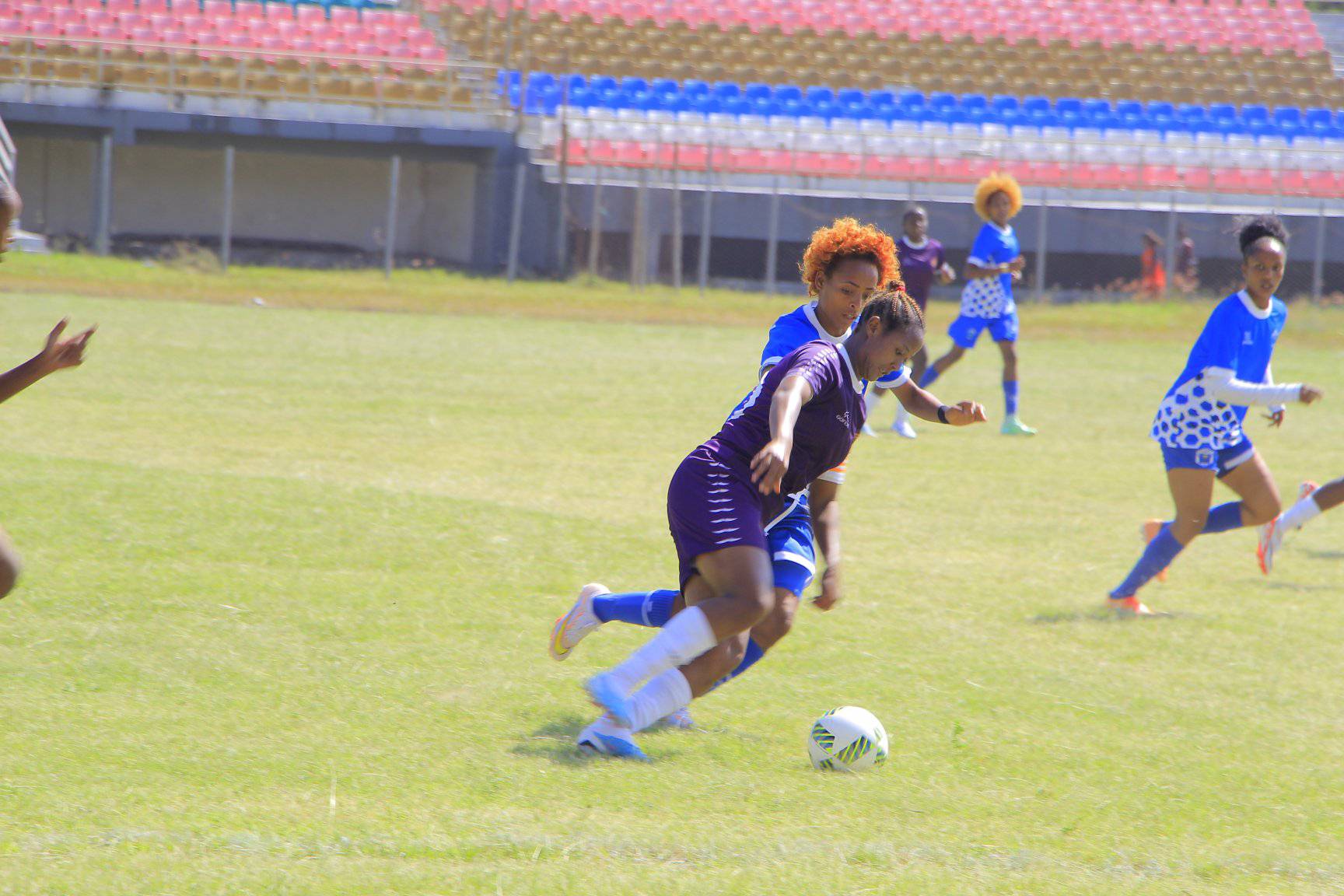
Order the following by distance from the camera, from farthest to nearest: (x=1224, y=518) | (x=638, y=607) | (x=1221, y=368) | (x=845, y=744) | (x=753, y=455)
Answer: (x=1224, y=518)
(x=1221, y=368)
(x=638, y=607)
(x=845, y=744)
(x=753, y=455)

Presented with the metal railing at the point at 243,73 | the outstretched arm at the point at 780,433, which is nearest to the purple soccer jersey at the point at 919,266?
the outstretched arm at the point at 780,433

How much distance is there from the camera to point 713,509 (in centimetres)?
459

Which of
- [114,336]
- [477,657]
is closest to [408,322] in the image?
[114,336]

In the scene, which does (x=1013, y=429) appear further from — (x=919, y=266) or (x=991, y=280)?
(x=919, y=266)

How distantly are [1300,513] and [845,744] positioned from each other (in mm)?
4369

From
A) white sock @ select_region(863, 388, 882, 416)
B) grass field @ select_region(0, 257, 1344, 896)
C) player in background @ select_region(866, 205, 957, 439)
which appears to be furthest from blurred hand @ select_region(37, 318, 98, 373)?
player in background @ select_region(866, 205, 957, 439)

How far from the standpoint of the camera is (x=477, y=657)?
5910mm

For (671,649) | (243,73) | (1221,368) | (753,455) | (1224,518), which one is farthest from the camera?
(243,73)

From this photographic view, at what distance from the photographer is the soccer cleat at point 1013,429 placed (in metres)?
13.3

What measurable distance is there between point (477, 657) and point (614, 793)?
1.65m

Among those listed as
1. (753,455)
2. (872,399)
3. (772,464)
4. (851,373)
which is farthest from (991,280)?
(772,464)

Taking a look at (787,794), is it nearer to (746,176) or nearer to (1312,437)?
(1312,437)

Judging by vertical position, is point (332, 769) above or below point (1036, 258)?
below

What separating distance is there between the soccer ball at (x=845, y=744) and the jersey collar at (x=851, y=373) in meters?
1.11
